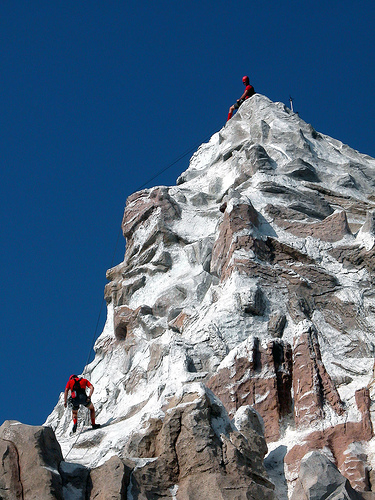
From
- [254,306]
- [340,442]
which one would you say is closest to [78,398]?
[254,306]

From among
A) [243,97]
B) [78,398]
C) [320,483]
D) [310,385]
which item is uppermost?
[243,97]

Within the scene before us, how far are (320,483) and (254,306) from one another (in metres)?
10.3

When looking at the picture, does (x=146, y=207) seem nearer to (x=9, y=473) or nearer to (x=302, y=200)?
(x=302, y=200)

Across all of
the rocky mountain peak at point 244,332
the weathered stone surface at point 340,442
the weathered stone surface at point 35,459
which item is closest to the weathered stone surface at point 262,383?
the rocky mountain peak at point 244,332

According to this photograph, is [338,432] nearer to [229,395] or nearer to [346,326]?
[229,395]

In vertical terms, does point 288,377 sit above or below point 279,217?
below

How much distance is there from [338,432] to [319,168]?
73.0 ft

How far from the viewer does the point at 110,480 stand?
18.8 meters

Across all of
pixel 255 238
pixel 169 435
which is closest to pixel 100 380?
pixel 255 238

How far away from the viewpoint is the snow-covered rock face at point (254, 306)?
2227 cm

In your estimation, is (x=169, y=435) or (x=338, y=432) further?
(x=338, y=432)

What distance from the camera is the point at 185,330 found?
29078 millimetres

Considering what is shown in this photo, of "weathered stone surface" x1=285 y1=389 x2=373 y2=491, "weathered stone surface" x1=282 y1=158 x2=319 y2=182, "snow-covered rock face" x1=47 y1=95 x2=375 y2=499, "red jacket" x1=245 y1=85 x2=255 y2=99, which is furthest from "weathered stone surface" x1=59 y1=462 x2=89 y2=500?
"red jacket" x1=245 y1=85 x2=255 y2=99

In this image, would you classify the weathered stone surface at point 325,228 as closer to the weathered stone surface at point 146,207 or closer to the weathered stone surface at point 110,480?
the weathered stone surface at point 146,207
